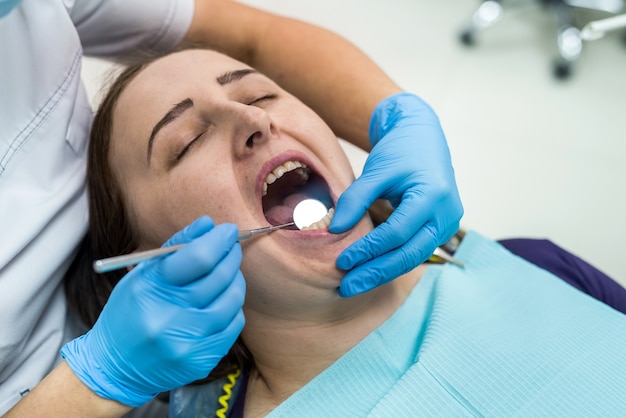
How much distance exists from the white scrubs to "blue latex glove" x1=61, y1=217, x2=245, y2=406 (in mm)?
245

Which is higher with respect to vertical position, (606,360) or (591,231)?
(606,360)

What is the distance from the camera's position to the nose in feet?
3.28

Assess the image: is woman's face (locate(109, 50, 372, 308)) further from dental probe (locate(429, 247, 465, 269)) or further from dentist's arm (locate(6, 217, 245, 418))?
dental probe (locate(429, 247, 465, 269))

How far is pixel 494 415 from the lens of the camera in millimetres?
975

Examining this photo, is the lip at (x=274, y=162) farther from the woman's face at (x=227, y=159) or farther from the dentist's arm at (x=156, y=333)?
the dentist's arm at (x=156, y=333)

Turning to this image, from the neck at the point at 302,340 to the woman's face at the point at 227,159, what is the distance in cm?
8

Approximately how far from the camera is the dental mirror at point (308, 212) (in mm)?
1077

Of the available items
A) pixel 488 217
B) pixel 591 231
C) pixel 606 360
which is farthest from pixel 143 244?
pixel 591 231

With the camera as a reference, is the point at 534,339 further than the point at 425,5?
No

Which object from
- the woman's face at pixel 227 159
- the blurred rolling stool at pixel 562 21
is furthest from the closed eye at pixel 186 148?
the blurred rolling stool at pixel 562 21

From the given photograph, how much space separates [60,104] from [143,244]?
1.10 ft

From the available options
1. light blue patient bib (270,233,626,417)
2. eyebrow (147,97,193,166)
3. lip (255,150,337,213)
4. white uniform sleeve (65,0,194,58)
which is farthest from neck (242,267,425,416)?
white uniform sleeve (65,0,194,58)

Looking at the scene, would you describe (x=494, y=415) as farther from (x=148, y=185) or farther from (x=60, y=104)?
(x=60, y=104)

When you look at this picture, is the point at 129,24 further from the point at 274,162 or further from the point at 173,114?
the point at 274,162
